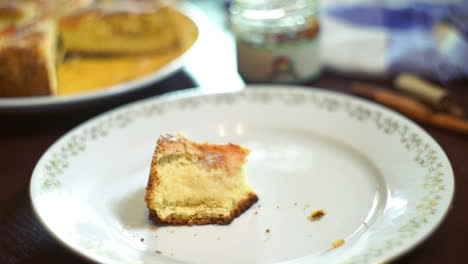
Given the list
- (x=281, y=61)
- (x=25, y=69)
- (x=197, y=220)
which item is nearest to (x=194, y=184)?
(x=197, y=220)

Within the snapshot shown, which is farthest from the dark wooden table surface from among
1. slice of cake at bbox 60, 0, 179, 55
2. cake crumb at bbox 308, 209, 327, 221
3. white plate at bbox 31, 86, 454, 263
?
slice of cake at bbox 60, 0, 179, 55

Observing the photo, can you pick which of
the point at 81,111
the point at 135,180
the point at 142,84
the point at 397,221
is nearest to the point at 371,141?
the point at 397,221

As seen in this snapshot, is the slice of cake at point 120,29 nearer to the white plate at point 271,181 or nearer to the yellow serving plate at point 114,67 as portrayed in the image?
the yellow serving plate at point 114,67

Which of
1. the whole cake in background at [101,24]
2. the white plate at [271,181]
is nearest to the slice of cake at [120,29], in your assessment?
the whole cake in background at [101,24]

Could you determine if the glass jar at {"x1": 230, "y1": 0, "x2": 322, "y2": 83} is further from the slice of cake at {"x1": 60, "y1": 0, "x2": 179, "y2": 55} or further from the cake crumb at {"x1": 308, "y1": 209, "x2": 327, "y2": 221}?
the cake crumb at {"x1": 308, "y1": 209, "x2": 327, "y2": 221}

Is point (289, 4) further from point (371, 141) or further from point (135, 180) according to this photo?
point (135, 180)

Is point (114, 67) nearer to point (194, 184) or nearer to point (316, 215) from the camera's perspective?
point (194, 184)
